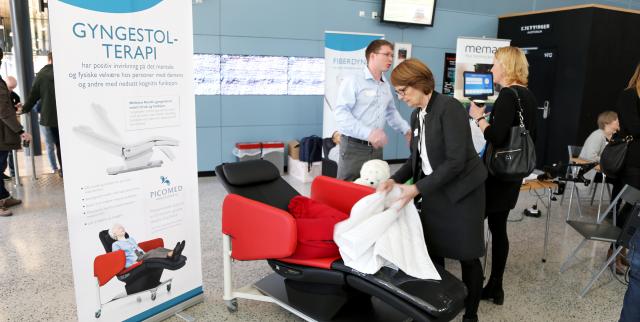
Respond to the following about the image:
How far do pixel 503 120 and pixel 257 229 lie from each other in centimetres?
145

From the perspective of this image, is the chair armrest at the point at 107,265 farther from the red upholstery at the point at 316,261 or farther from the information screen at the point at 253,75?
the information screen at the point at 253,75

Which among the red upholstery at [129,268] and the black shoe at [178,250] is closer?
the red upholstery at [129,268]

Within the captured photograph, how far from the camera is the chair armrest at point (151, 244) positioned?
7.78ft

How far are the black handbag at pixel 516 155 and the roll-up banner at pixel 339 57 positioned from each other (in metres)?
3.26

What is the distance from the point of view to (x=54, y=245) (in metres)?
3.63

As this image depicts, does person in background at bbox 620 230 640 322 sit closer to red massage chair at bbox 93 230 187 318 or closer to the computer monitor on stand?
red massage chair at bbox 93 230 187 318

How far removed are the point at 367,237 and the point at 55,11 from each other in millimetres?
1627

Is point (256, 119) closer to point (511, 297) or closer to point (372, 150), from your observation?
point (372, 150)

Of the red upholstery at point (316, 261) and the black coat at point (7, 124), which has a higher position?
the black coat at point (7, 124)

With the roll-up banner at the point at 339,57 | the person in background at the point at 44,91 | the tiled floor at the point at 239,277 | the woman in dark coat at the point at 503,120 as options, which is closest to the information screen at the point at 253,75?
the roll-up banner at the point at 339,57

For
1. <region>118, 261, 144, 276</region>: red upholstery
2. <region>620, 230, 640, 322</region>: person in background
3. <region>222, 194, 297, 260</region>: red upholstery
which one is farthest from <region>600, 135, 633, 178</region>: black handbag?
<region>118, 261, 144, 276</region>: red upholstery

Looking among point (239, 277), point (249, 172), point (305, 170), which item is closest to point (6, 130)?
point (239, 277)

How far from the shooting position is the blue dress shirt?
11.0 ft

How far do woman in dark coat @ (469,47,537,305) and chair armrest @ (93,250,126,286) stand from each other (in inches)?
79.1
